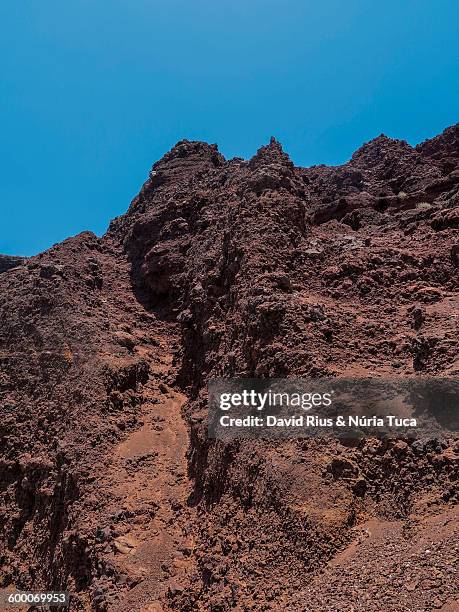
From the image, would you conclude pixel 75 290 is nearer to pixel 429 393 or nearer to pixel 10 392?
pixel 10 392

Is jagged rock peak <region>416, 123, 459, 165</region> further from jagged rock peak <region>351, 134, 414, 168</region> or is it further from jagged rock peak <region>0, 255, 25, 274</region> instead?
jagged rock peak <region>0, 255, 25, 274</region>

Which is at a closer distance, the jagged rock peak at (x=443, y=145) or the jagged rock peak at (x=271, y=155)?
the jagged rock peak at (x=271, y=155)

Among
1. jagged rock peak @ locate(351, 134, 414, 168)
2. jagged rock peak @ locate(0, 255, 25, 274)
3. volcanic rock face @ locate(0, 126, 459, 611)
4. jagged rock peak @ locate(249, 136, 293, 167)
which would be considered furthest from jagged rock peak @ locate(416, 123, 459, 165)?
jagged rock peak @ locate(0, 255, 25, 274)

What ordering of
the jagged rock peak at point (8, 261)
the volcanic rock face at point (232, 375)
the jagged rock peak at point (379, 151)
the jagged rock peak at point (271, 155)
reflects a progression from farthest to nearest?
the jagged rock peak at point (8, 261) < the jagged rock peak at point (379, 151) < the jagged rock peak at point (271, 155) < the volcanic rock face at point (232, 375)

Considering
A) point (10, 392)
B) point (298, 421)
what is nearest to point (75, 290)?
point (10, 392)

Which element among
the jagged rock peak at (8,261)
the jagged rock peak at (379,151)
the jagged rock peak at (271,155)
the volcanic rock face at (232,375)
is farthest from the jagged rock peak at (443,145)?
the jagged rock peak at (8,261)

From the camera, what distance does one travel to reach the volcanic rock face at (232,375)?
345 inches

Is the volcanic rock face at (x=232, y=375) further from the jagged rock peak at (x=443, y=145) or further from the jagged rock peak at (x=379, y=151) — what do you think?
the jagged rock peak at (x=443, y=145)

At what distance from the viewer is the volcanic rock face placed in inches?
345

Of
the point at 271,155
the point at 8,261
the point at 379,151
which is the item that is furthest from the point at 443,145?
the point at 8,261

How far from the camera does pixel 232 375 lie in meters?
13.3

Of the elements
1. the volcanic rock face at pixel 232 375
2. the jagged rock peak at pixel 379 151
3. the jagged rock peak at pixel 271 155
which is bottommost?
the volcanic rock face at pixel 232 375

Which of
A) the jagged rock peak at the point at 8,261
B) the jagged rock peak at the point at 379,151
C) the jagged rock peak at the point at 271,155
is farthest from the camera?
the jagged rock peak at the point at 8,261

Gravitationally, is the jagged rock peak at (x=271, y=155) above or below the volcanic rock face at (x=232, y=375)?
above
